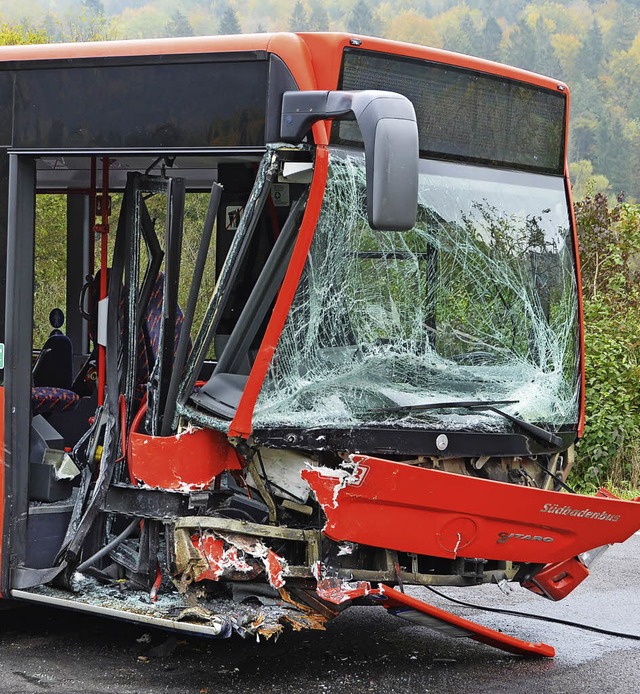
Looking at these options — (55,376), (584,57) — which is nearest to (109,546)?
(55,376)

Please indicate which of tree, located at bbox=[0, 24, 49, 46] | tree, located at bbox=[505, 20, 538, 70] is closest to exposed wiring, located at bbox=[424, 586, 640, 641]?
tree, located at bbox=[0, 24, 49, 46]

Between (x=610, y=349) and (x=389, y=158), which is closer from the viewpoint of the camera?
(x=389, y=158)

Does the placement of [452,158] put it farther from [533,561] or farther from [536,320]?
[533,561]

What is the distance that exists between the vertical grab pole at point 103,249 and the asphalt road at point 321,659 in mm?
1326

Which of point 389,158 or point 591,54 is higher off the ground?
point 591,54

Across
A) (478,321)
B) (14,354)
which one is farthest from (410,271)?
(14,354)

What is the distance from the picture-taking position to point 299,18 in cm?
8675

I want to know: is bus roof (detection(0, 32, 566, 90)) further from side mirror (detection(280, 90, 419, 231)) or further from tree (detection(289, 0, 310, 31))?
tree (detection(289, 0, 310, 31))

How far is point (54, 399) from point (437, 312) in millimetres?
2435

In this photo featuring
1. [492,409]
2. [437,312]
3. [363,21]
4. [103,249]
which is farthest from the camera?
[363,21]

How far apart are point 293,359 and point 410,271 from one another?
723 millimetres

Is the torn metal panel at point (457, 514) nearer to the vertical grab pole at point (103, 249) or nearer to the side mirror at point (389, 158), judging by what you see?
the side mirror at point (389, 158)

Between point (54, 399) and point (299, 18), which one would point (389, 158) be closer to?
point (54, 399)

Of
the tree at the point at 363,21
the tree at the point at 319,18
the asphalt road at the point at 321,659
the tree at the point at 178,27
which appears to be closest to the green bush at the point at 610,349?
the asphalt road at the point at 321,659
